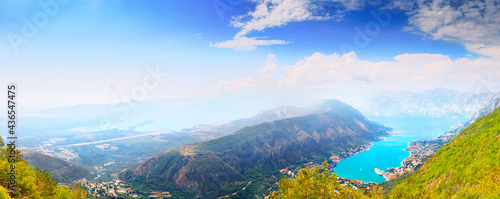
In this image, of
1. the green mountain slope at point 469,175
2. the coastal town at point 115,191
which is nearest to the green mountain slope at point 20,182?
the green mountain slope at point 469,175

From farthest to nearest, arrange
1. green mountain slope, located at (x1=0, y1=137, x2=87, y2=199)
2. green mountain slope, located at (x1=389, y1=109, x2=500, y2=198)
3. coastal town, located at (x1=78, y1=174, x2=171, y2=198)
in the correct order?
1. coastal town, located at (x1=78, y1=174, x2=171, y2=198)
2. green mountain slope, located at (x1=0, y1=137, x2=87, y2=199)
3. green mountain slope, located at (x1=389, y1=109, x2=500, y2=198)

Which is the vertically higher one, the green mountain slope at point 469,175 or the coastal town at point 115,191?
the green mountain slope at point 469,175

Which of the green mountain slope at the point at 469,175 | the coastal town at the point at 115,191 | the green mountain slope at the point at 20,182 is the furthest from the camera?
the coastal town at the point at 115,191

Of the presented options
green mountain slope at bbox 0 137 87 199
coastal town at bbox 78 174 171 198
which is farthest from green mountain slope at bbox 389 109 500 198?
coastal town at bbox 78 174 171 198

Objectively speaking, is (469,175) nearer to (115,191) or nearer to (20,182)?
(20,182)

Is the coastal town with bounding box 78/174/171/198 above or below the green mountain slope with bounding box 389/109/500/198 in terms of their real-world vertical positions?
below

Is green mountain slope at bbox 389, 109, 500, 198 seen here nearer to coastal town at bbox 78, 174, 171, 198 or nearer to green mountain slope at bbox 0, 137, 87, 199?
green mountain slope at bbox 0, 137, 87, 199

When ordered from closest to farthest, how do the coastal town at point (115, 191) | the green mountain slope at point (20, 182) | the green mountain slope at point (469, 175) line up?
the green mountain slope at point (469, 175) → the green mountain slope at point (20, 182) → the coastal town at point (115, 191)

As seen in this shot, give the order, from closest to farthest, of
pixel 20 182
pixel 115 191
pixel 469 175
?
pixel 469 175, pixel 20 182, pixel 115 191

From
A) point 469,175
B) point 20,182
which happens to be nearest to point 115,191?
point 20,182

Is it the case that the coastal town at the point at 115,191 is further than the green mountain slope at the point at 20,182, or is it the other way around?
the coastal town at the point at 115,191

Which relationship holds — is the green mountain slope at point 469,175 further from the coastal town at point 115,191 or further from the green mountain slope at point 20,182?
the coastal town at point 115,191
